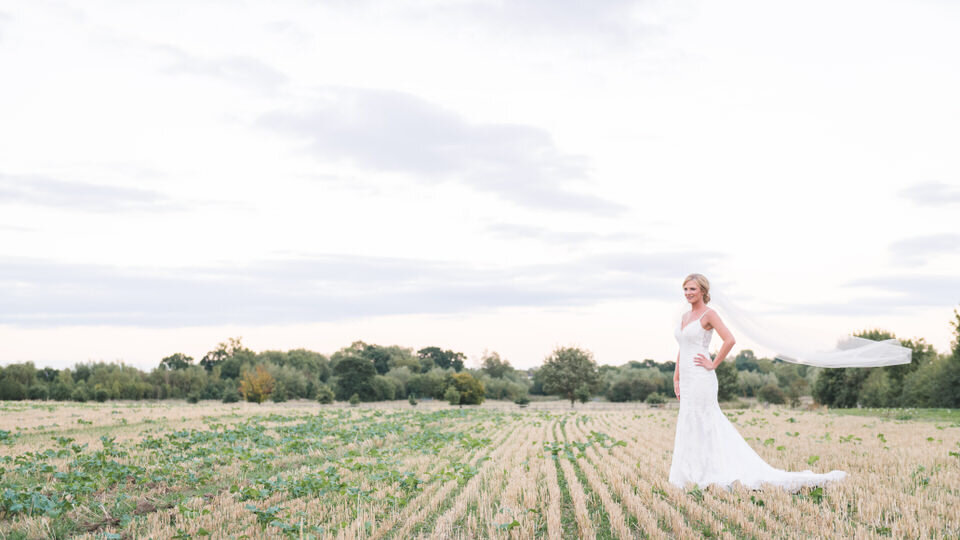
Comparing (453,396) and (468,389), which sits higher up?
(468,389)

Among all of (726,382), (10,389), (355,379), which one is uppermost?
(726,382)

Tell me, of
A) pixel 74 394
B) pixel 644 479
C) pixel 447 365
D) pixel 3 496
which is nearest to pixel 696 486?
pixel 644 479

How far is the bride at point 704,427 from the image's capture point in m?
9.47

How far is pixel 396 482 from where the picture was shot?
1034cm

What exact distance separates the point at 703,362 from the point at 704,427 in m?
0.96

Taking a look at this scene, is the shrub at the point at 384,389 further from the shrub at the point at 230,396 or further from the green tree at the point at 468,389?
the shrub at the point at 230,396

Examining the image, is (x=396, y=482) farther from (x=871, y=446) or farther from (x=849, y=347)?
(x=871, y=446)

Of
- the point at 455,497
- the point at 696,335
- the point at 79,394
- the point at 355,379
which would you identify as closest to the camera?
the point at 455,497

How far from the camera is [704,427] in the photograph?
9891 mm

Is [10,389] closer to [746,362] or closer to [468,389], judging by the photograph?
[468,389]

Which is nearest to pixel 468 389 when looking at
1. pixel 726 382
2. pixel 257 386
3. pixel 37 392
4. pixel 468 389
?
pixel 468 389

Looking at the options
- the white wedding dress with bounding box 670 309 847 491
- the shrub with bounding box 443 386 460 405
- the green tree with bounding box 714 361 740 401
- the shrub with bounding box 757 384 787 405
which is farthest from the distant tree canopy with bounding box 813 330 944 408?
the white wedding dress with bounding box 670 309 847 491

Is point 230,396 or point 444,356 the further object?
point 444,356

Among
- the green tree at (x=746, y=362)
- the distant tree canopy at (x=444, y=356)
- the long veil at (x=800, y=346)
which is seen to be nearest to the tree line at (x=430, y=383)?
the green tree at (x=746, y=362)
